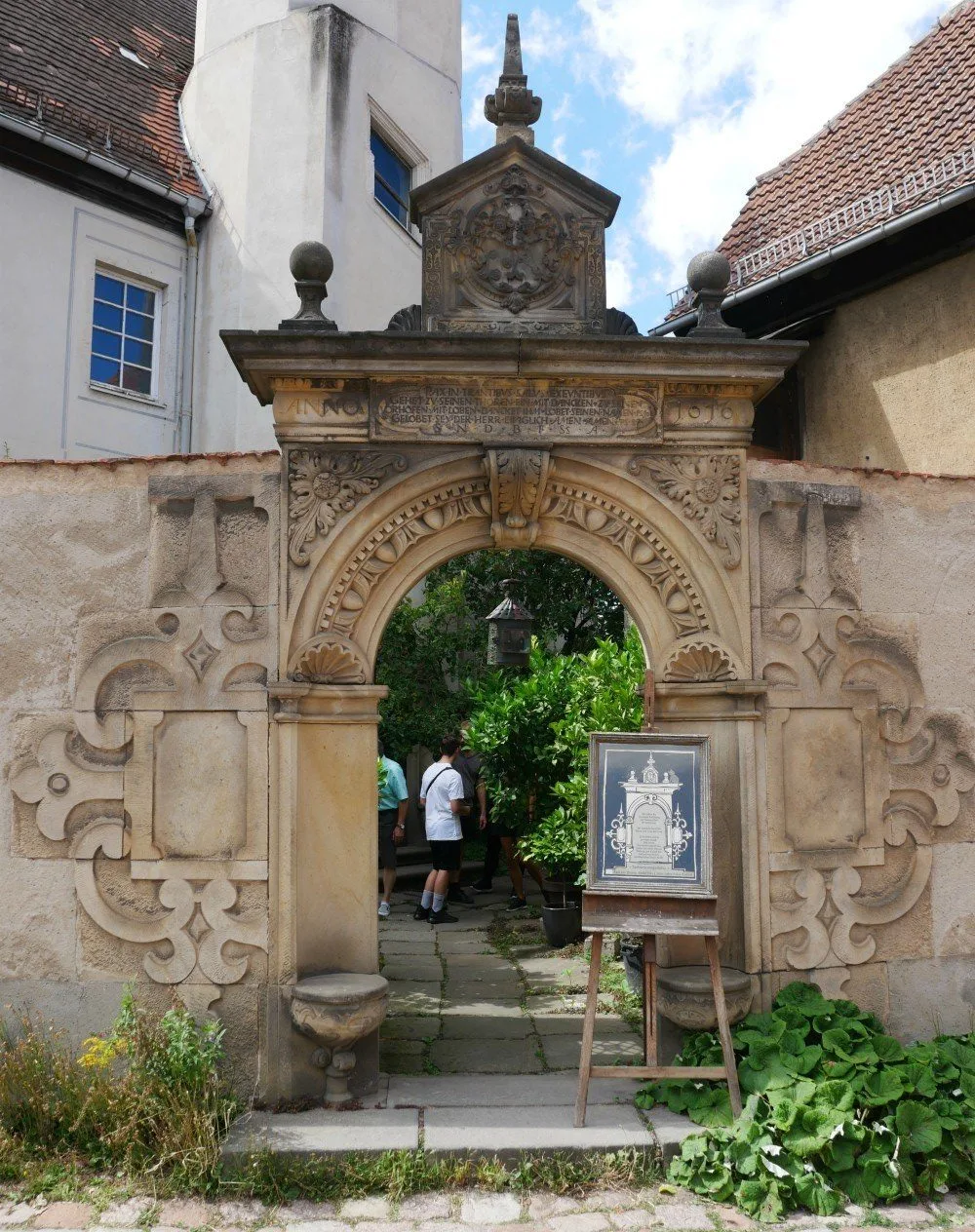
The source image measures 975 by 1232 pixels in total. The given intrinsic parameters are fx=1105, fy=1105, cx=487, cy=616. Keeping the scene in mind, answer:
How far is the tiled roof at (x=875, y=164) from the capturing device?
27.6ft

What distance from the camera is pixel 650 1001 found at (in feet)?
16.4

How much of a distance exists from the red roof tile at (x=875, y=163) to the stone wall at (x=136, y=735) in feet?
18.9

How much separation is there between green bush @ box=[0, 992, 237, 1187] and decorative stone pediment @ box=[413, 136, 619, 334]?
367cm

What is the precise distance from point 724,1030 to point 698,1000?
13.1 inches

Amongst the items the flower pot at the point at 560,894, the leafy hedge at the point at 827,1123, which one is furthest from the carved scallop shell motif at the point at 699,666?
the flower pot at the point at 560,894

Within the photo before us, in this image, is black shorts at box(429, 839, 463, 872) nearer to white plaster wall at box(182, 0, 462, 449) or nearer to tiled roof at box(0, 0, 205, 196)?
white plaster wall at box(182, 0, 462, 449)

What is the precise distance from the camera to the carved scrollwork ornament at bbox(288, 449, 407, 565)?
5.31 meters

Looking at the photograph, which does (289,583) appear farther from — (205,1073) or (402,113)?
(402,113)

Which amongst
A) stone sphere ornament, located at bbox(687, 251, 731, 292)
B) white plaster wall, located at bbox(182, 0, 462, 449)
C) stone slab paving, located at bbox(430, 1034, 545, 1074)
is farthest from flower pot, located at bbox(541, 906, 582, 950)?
white plaster wall, located at bbox(182, 0, 462, 449)

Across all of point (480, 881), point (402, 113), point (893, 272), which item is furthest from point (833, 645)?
point (402, 113)

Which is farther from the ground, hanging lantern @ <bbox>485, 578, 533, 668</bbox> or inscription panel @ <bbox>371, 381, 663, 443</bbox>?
inscription panel @ <bbox>371, 381, 663, 443</bbox>

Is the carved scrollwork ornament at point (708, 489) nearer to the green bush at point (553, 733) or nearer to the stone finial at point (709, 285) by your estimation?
the stone finial at point (709, 285)

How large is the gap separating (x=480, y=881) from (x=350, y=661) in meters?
7.06

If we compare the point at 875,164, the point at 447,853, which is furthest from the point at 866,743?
the point at 875,164
